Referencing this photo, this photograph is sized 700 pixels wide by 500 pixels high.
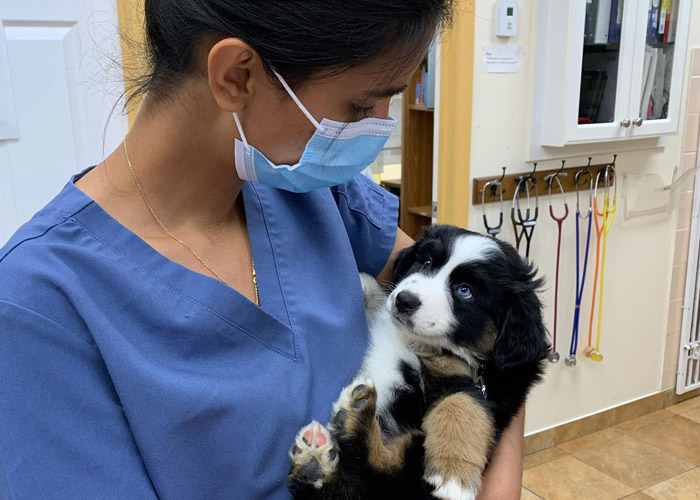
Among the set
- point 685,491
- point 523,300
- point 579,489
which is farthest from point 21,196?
point 685,491

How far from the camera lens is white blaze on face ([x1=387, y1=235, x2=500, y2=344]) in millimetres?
1308

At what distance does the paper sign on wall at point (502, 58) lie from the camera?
254 cm

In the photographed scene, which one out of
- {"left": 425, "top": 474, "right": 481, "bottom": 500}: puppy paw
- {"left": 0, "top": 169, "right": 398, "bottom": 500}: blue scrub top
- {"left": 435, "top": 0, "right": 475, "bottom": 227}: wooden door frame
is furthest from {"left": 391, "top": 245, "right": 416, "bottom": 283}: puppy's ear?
{"left": 435, "top": 0, "right": 475, "bottom": 227}: wooden door frame

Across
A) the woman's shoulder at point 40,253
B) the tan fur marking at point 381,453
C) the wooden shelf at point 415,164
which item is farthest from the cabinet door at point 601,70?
the woman's shoulder at point 40,253

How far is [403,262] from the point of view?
1.44 m

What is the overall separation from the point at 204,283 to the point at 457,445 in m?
0.55

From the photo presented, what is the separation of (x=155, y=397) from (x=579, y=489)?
8.44 ft

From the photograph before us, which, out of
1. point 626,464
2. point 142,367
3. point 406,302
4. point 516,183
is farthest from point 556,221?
point 142,367

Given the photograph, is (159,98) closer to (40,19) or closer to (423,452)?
(423,452)

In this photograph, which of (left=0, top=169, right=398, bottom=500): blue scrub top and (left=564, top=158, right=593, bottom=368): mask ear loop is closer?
(left=0, top=169, right=398, bottom=500): blue scrub top

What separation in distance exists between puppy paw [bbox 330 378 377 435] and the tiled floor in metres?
2.05

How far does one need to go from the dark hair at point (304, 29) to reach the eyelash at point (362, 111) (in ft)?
0.31

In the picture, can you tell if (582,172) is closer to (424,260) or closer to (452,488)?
(424,260)

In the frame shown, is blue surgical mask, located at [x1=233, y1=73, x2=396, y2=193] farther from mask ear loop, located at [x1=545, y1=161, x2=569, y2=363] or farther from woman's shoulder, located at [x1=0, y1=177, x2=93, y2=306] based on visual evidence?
mask ear loop, located at [x1=545, y1=161, x2=569, y2=363]
